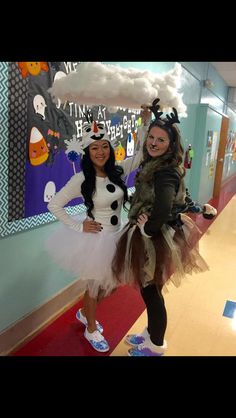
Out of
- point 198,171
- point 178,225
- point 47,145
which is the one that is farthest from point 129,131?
point 198,171

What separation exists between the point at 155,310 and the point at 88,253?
18.7 inches

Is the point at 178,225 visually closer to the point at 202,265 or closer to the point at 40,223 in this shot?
the point at 202,265

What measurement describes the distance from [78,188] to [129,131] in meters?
1.35

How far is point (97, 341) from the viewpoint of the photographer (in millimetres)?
1986

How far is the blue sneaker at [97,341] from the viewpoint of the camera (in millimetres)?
1960

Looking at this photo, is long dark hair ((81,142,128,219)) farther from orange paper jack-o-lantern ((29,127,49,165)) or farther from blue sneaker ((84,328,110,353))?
blue sneaker ((84,328,110,353))

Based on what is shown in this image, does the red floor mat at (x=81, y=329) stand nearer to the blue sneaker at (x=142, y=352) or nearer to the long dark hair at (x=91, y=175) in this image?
the blue sneaker at (x=142, y=352)

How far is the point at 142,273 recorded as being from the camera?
1684 mm

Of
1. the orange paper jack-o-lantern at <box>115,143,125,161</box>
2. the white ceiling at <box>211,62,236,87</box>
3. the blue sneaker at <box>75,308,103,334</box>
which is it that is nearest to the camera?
the blue sneaker at <box>75,308,103,334</box>

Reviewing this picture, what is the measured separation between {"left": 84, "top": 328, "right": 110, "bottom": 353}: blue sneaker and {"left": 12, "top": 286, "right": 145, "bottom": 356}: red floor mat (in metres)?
0.02

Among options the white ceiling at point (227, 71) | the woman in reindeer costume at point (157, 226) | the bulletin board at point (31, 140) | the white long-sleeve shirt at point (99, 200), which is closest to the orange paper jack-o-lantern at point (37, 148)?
the bulletin board at point (31, 140)

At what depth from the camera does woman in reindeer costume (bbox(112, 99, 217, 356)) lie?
63.4 inches

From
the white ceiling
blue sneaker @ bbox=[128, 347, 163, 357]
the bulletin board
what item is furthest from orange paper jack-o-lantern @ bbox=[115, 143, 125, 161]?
the white ceiling
